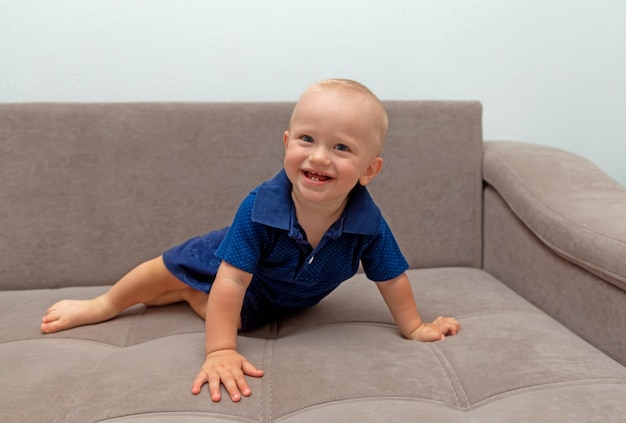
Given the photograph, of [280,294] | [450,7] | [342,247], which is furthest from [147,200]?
[450,7]

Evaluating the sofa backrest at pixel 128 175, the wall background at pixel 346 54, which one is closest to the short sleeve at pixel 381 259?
the sofa backrest at pixel 128 175

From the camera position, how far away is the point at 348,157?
0.99 m

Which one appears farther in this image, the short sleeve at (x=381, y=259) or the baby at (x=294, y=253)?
the short sleeve at (x=381, y=259)

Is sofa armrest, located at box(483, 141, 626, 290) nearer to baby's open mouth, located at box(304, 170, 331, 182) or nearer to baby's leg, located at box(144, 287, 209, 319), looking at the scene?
baby's open mouth, located at box(304, 170, 331, 182)

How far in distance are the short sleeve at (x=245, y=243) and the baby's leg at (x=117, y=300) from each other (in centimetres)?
28

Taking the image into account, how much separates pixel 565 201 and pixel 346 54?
823 mm

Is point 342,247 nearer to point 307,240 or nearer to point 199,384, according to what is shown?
point 307,240

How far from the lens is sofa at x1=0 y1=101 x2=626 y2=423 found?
895 millimetres

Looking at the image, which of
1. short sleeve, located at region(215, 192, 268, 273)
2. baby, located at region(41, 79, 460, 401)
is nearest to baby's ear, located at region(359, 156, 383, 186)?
baby, located at region(41, 79, 460, 401)

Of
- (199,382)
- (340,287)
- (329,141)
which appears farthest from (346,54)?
(199,382)

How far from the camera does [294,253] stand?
44.3 inches

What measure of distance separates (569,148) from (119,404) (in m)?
1.75

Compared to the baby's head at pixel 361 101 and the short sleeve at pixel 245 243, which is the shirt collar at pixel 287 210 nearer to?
the short sleeve at pixel 245 243

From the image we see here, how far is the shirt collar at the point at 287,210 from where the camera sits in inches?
42.6
